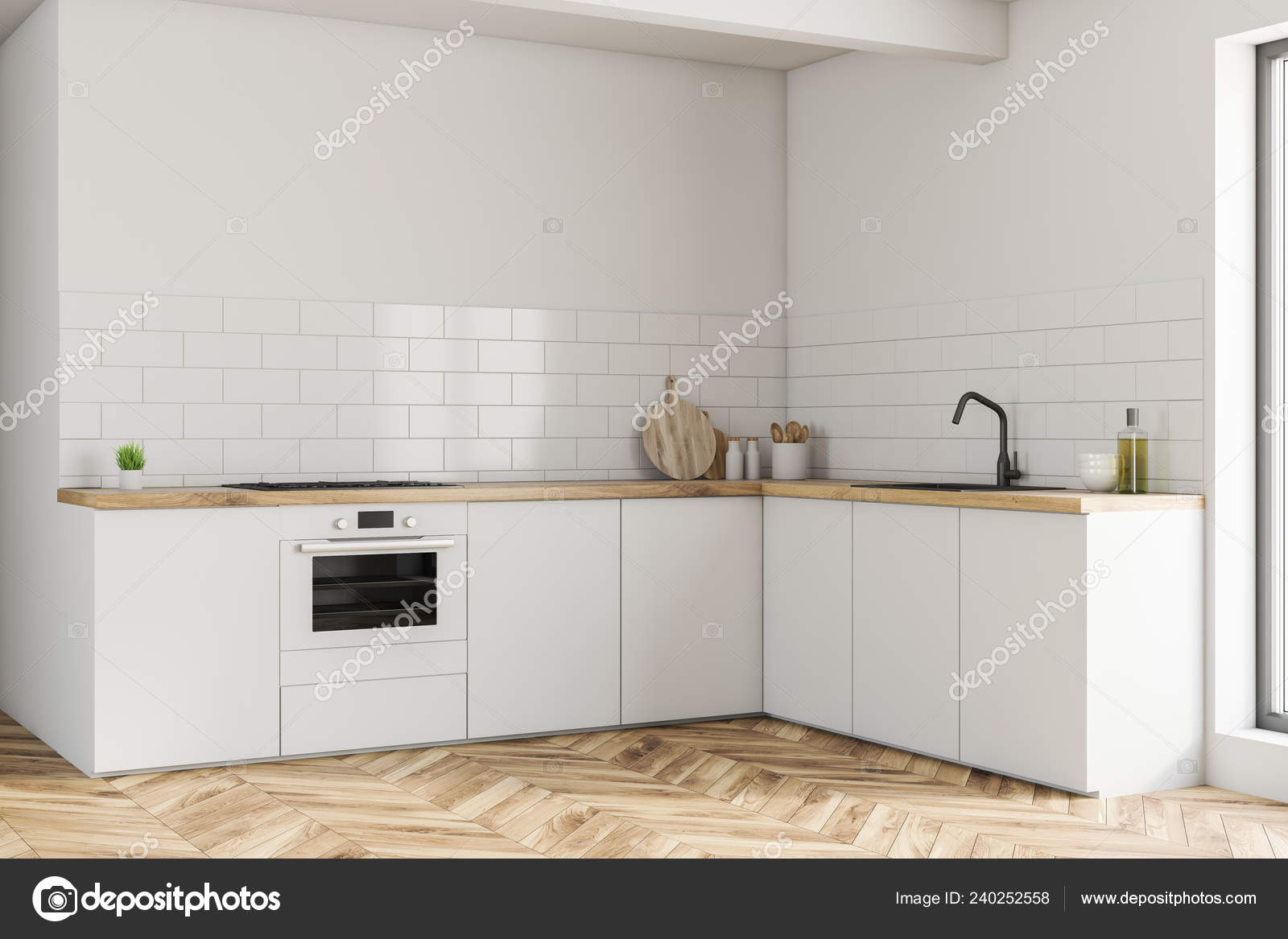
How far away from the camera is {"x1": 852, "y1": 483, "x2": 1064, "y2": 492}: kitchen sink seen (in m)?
4.43

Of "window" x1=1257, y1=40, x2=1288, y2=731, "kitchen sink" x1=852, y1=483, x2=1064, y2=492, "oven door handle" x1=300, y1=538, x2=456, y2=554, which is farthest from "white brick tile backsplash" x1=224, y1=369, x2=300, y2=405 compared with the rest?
"window" x1=1257, y1=40, x2=1288, y2=731

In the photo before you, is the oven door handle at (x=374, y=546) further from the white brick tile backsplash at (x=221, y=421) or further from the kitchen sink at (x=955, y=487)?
the kitchen sink at (x=955, y=487)

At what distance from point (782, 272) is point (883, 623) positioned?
170 centimetres

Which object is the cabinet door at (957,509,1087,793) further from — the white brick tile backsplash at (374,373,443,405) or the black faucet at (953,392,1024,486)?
the white brick tile backsplash at (374,373,443,405)

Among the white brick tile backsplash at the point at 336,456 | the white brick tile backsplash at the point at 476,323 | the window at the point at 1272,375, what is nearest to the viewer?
the window at the point at 1272,375

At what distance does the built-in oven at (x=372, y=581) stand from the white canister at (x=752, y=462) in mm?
1262

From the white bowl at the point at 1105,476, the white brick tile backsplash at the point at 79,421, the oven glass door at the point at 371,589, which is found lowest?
the oven glass door at the point at 371,589

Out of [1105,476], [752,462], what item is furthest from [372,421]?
[1105,476]

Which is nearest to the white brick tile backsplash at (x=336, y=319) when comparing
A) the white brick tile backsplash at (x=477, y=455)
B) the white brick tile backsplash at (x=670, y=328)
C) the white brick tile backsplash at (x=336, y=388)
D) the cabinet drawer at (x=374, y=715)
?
the white brick tile backsplash at (x=336, y=388)

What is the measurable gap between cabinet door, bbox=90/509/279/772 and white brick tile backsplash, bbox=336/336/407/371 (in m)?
0.77

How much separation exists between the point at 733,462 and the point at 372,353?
1369 mm

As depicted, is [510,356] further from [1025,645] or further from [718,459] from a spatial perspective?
[1025,645]

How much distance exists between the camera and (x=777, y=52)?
17.4 feet

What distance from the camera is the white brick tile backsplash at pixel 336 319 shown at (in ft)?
15.5
